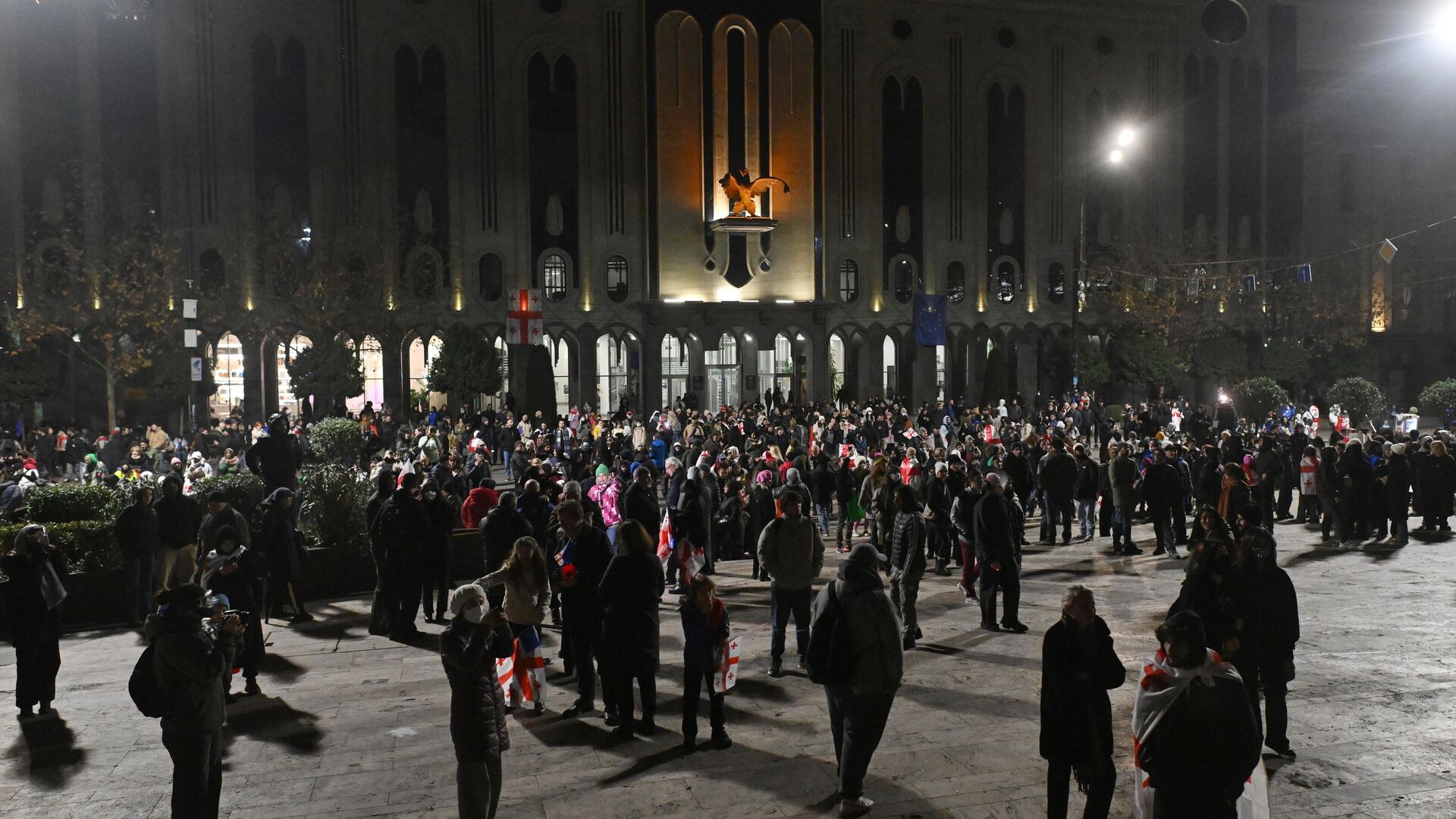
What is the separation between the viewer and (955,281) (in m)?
Answer: 43.5

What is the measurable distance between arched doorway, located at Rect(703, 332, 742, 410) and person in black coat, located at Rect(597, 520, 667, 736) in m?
33.3

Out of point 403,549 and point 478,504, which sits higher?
point 478,504

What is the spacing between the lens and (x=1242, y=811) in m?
4.97

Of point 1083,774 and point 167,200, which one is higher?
point 167,200

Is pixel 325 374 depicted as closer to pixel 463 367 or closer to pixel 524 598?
pixel 463 367

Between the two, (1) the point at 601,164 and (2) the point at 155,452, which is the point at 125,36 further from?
(2) the point at 155,452

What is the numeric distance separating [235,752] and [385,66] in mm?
33069

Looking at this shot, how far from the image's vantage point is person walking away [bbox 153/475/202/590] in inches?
437

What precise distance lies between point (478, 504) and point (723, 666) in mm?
6158

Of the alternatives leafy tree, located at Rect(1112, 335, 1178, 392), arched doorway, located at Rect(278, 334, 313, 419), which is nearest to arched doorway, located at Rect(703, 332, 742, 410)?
arched doorway, located at Rect(278, 334, 313, 419)

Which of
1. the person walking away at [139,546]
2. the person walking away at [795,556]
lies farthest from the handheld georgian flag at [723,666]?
the person walking away at [139,546]

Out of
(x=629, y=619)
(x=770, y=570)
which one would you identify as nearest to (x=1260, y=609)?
(x=770, y=570)

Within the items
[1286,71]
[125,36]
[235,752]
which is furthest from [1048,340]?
[235,752]

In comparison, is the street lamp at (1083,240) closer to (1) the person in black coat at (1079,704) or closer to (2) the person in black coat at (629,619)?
(1) the person in black coat at (1079,704)
